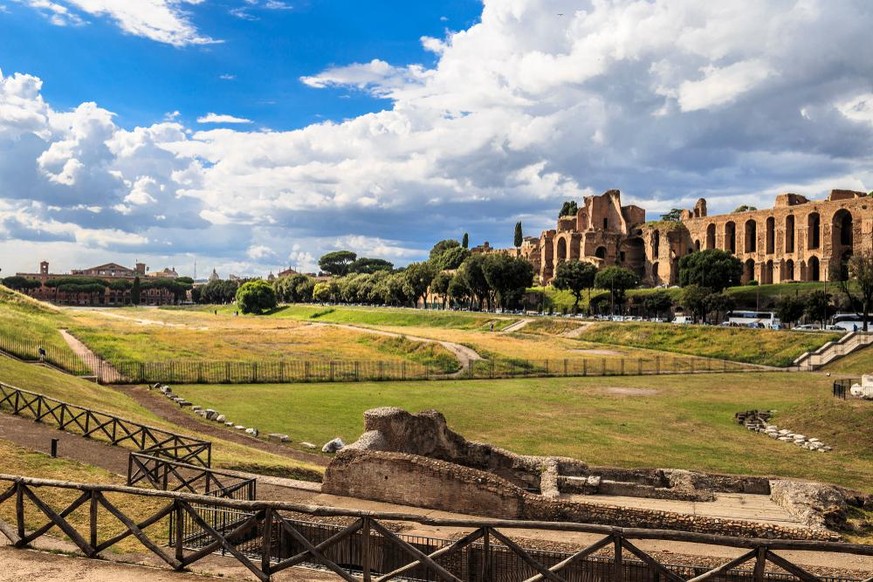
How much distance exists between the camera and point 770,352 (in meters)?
56.1

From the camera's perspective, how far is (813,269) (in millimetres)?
99875

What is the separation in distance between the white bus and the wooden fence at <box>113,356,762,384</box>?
1374 cm

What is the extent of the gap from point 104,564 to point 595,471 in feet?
46.8

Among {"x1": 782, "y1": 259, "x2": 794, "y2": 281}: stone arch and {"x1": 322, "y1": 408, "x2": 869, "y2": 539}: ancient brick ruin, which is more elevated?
{"x1": 782, "y1": 259, "x2": 794, "y2": 281}: stone arch

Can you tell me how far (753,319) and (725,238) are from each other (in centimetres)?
4853

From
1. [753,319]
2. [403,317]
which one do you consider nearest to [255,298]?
[403,317]

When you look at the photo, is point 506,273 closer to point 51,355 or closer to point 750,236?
point 750,236

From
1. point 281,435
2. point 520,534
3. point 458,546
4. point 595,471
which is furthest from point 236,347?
point 458,546

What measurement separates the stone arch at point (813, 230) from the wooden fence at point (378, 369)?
54.7 meters

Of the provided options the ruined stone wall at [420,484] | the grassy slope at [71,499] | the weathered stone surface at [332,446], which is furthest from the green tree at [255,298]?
the ruined stone wall at [420,484]

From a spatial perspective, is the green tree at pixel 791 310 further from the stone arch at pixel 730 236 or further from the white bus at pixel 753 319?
the stone arch at pixel 730 236

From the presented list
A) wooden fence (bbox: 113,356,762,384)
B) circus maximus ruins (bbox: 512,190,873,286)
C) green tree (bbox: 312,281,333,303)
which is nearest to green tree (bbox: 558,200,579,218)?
circus maximus ruins (bbox: 512,190,873,286)

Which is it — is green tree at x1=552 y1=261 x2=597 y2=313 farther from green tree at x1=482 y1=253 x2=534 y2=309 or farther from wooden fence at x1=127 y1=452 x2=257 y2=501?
wooden fence at x1=127 y1=452 x2=257 y2=501

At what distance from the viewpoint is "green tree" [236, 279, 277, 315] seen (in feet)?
443
